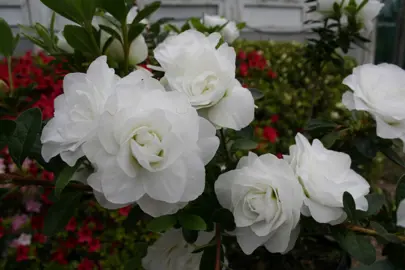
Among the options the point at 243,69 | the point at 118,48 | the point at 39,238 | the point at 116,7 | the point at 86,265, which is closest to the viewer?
the point at 116,7

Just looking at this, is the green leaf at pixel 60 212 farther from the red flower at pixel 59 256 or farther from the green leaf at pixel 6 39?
the red flower at pixel 59 256

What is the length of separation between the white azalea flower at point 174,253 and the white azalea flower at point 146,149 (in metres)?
0.23

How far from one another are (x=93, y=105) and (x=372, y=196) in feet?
1.26

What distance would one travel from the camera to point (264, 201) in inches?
18.6

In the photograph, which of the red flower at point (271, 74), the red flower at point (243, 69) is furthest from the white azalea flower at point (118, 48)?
the red flower at point (271, 74)

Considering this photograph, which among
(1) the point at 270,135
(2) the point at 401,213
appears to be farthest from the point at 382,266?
(1) the point at 270,135

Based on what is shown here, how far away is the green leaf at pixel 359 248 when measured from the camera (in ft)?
1.65

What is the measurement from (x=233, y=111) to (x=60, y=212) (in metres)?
0.27

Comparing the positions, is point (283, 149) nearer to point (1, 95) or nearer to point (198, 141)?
point (1, 95)

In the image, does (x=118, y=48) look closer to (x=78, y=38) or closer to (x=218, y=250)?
(x=78, y=38)

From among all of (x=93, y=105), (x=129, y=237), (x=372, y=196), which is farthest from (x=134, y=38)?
(x=129, y=237)

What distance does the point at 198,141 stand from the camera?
42cm

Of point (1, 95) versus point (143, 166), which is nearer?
point (143, 166)

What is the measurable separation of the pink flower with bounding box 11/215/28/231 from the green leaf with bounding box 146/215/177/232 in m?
1.23
